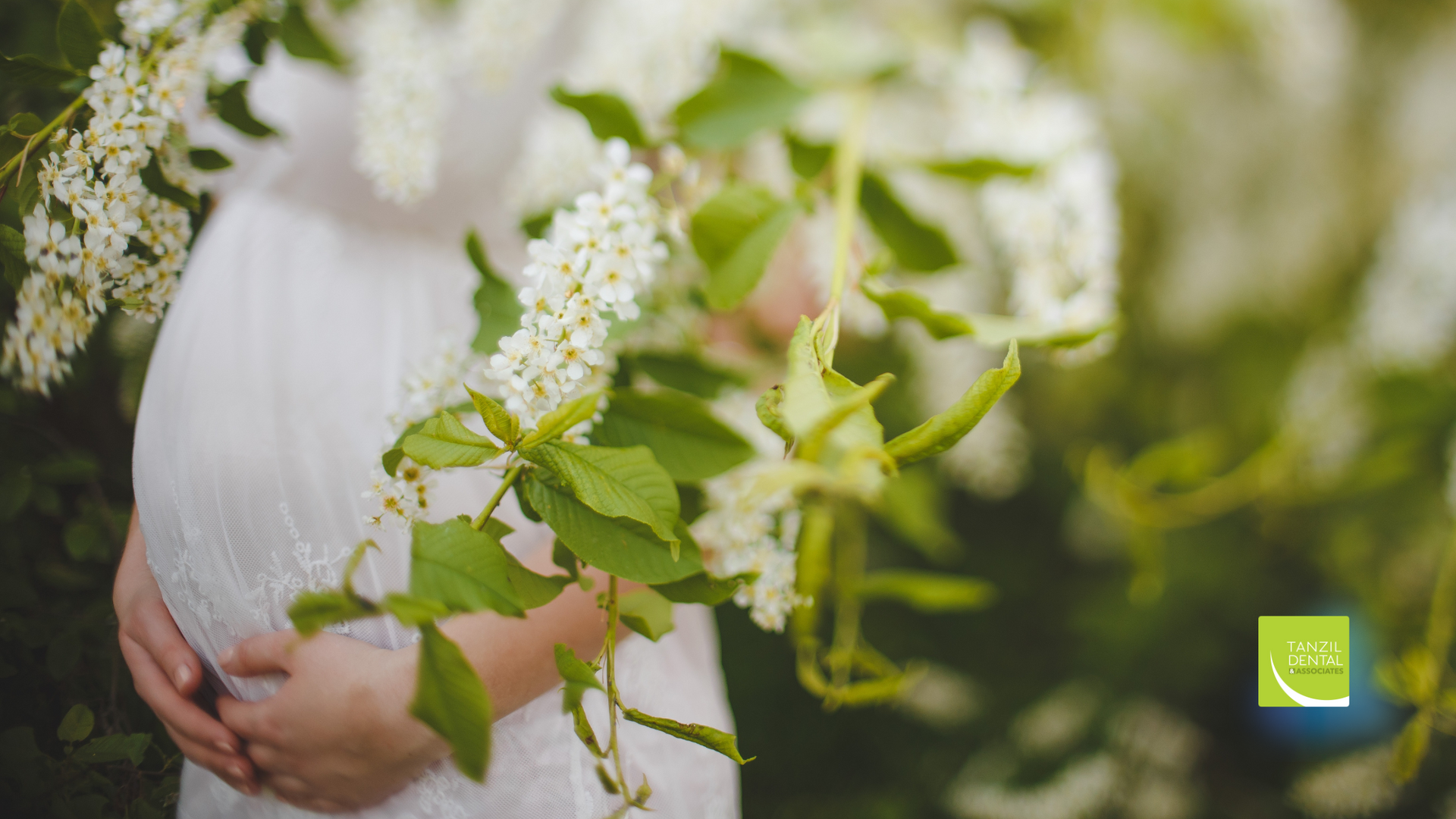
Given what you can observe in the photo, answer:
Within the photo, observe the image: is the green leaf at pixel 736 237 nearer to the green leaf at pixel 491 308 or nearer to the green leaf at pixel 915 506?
the green leaf at pixel 491 308

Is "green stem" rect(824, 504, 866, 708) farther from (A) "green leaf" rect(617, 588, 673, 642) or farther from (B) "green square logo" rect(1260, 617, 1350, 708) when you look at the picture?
(B) "green square logo" rect(1260, 617, 1350, 708)

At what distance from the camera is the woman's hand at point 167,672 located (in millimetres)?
350

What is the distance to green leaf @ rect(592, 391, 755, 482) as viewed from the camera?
13.8 inches

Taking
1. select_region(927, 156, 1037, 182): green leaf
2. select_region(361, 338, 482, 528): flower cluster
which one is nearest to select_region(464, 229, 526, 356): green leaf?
select_region(361, 338, 482, 528): flower cluster

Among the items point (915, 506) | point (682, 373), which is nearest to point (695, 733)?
point (682, 373)

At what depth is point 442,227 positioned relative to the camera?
62cm

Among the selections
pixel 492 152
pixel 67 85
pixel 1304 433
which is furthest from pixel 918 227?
pixel 1304 433

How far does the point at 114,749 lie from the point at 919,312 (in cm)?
47

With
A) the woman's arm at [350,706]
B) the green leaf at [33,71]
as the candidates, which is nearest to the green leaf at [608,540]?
the woman's arm at [350,706]

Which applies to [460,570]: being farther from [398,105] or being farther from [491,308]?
[398,105]

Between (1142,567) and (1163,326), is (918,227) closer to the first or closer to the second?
(1142,567)

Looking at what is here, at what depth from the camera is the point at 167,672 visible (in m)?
0.36

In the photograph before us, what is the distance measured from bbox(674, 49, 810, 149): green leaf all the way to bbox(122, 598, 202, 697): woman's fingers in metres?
0.44

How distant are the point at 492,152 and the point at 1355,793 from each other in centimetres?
115
